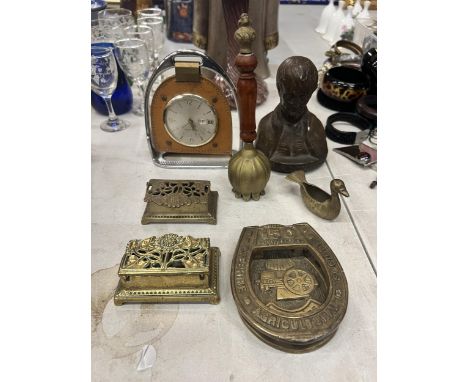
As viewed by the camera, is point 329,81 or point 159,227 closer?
point 159,227

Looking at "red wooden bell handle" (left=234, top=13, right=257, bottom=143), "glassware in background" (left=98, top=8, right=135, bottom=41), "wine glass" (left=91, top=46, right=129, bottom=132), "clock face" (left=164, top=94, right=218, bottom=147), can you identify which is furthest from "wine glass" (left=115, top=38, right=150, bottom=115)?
"red wooden bell handle" (left=234, top=13, right=257, bottom=143)

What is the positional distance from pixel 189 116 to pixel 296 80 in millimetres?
346

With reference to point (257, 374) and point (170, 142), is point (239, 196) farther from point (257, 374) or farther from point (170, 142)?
point (257, 374)

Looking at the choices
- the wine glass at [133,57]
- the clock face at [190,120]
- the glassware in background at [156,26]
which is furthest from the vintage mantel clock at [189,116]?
the glassware in background at [156,26]

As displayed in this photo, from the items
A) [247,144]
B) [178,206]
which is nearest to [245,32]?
[247,144]

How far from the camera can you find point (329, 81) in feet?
4.81

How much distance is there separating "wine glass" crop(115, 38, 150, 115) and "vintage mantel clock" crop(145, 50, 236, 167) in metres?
0.22

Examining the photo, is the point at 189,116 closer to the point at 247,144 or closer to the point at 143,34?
the point at 247,144

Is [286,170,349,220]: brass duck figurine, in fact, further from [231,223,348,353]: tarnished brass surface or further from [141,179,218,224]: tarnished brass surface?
[141,179,218,224]: tarnished brass surface

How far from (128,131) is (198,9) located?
1.58 feet

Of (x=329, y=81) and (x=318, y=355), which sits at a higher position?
(x=329, y=81)

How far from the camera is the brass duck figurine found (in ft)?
3.14

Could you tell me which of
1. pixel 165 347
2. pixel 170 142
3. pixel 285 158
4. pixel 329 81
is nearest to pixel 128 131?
pixel 170 142

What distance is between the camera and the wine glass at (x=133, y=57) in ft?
4.21
